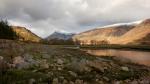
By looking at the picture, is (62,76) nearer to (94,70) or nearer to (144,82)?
(94,70)

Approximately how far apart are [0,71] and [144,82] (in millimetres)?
7695

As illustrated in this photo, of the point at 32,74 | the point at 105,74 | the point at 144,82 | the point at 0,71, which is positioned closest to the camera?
the point at 0,71

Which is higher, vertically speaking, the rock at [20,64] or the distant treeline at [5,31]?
the distant treeline at [5,31]

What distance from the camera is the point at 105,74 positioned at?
16734 millimetres

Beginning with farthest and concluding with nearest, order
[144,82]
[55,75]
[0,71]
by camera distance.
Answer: [144,82], [55,75], [0,71]

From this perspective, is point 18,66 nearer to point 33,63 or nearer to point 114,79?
point 33,63

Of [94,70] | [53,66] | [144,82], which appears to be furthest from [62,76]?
[144,82]

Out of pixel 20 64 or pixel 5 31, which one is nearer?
pixel 20 64

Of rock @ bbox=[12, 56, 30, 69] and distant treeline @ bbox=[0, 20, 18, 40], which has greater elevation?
distant treeline @ bbox=[0, 20, 18, 40]

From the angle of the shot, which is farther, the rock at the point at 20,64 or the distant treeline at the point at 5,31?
the distant treeline at the point at 5,31

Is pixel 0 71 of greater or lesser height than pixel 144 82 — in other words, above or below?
above

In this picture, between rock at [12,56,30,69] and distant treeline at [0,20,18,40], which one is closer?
rock at [12,56,30,69]

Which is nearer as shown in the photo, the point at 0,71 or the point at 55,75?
the point at 0,71

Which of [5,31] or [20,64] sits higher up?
[5,31]
